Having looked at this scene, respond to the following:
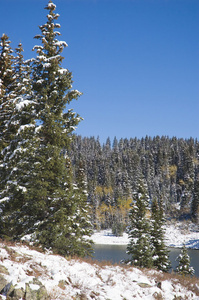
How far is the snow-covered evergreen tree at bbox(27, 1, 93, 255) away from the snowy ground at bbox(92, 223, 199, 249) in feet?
220

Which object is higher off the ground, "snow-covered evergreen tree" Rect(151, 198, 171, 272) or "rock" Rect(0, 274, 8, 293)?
"rock" Rect(0, 274, 8, 293)

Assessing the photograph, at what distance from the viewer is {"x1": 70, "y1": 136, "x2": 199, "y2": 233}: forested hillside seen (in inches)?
4236

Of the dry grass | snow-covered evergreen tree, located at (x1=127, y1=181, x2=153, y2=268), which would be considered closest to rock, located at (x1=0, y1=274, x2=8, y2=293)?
the dry grass

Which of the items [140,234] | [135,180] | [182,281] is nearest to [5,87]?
[182,281]

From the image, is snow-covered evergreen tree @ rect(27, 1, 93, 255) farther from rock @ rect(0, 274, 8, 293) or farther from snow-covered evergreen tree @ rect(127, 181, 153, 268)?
snow-covered evergreen tree @ rect(127, 181, 153, 268)

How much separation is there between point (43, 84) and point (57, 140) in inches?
148

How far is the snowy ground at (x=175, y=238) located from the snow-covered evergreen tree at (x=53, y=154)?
220 ft

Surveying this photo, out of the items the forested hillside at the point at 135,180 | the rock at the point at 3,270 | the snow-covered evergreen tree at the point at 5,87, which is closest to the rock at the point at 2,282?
the rock at the point at 3,270

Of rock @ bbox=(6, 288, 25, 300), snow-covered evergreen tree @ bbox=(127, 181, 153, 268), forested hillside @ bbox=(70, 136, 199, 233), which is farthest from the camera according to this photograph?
forested hillside @ bbox=(70, 136, 199, 233)

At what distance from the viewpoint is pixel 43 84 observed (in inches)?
592

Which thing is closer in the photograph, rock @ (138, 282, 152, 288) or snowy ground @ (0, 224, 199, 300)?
snowy ground @ (0, 224, 199, 300)

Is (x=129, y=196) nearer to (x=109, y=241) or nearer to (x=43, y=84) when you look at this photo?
(x=109, y=241)

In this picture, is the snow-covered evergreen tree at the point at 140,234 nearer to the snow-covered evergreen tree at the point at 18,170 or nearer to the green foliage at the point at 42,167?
the green foliage at the point at 42,167

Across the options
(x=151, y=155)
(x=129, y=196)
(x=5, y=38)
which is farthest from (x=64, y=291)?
(x=151, y=155)
